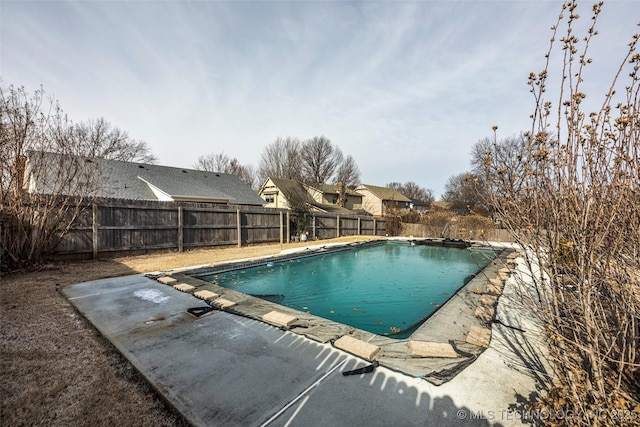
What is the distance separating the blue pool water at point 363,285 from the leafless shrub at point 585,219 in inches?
51.1

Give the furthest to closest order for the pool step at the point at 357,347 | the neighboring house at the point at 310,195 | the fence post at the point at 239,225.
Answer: the neighboring house at the point at 310,195
the fence post at the point at 239,225
the pool step at the point at 357,347

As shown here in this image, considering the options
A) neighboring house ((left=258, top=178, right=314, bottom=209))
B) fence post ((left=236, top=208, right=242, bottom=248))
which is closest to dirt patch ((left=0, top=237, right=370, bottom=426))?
fence post ((left=236, top=208, right=242, bottom=248))

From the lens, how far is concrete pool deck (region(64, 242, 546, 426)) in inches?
75.3

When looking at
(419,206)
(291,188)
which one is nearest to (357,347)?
(291,188)

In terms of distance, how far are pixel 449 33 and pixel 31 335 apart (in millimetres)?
10716

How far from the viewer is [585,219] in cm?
171

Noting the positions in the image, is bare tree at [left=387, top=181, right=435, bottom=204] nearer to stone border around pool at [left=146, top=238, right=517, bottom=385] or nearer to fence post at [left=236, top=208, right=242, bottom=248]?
fence post at [left=236, top=208, right=242, bottom=248]

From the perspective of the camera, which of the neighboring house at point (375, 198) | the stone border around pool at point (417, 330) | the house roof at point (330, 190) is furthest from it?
the neighboring house at point (375, 198)

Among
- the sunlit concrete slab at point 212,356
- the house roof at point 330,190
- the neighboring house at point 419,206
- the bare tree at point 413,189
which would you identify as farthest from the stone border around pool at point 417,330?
the bare tree at point 413,189

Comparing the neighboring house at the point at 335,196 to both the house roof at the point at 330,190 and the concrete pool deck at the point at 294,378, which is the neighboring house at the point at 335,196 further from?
the concrete pool deck at the point at 294,378

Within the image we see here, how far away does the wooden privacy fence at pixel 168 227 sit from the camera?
7.93m

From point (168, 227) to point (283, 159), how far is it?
26.6 meters

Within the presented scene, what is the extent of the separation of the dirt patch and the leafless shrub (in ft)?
8.79

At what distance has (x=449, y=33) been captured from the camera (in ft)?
25.2
